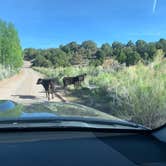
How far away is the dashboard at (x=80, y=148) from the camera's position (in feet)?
8.43

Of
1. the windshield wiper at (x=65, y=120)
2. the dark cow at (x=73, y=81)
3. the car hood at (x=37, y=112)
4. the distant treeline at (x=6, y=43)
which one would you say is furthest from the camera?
the distant treeline at (x=6, y=43)

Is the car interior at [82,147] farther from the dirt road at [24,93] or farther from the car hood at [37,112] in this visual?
the dirt road at [24,93]

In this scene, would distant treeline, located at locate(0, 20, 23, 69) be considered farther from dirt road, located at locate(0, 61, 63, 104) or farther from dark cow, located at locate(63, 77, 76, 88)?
dark cow, located at locate(63, 77, 76, 88)

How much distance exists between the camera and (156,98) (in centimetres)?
1180

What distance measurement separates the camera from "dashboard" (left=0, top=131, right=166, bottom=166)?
2.57 meters

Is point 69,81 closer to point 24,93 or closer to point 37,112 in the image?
point 24,93

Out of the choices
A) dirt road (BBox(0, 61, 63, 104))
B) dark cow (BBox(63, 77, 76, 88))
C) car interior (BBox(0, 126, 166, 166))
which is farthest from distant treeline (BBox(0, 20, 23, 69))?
car interior (BBox(0, 126, 166, 166))

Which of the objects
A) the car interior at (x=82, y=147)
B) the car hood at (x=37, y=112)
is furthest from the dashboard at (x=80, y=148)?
the car hood at (x=37, y=112)

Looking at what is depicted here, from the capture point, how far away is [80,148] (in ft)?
9.19

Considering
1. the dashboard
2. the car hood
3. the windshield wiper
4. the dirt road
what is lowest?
the dirt road

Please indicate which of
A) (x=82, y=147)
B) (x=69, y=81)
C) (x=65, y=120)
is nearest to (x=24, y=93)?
(x=69, y=81)

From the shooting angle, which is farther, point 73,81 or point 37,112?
point 73,81

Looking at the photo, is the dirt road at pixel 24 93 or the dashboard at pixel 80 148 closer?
the dashboard at pixel 80 148

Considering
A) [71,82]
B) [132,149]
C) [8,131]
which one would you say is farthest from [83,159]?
[71,82]
